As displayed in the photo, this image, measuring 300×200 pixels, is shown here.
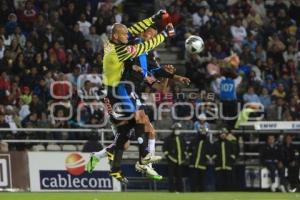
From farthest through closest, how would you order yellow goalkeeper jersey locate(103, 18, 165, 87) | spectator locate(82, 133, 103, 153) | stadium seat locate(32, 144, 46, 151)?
stadium seat locate(32, 144, 46, 151) < spectator locate(82, 133, 103, 153) < yellow goalkeeper jersey locate(103, 18, 165, 87)

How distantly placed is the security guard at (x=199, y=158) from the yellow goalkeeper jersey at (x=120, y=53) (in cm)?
946

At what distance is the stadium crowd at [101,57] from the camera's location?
28.4 metres

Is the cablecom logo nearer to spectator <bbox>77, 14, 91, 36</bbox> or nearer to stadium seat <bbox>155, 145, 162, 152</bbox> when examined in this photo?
stadium seat <bbox>155, 145, 162, 152</bbox>

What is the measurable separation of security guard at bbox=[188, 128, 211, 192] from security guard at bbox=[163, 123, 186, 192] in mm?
374

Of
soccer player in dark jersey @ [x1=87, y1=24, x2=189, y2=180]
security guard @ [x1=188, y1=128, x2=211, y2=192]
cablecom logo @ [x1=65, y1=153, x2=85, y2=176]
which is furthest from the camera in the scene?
security guard @ [x1=188, y1=128, x2=211, y2=192]

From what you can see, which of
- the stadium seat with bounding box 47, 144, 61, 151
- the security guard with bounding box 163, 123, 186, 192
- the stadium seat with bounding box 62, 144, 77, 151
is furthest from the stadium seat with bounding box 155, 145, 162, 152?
the stadium seat with bounding box 47, 144, 61, 151

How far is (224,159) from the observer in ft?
92.7

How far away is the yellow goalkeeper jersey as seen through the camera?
18703 mm

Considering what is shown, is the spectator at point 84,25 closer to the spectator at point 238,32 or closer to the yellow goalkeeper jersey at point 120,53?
the spectator at point 238,32

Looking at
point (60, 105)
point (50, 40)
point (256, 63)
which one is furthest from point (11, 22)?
point (256, 63)

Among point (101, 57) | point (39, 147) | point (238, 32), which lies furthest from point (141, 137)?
point (238, 32)

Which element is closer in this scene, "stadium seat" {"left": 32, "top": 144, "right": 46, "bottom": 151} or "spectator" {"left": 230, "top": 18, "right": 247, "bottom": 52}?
"stadium seat" {"left": 32, "top": 144, "right": 46, "bottom": 151}

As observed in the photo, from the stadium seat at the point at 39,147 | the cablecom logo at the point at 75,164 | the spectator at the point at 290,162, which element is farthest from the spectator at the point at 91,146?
the spectator at the point at 290,162

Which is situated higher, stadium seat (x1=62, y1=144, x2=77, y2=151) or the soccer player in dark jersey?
the soccer player in dark jersey
